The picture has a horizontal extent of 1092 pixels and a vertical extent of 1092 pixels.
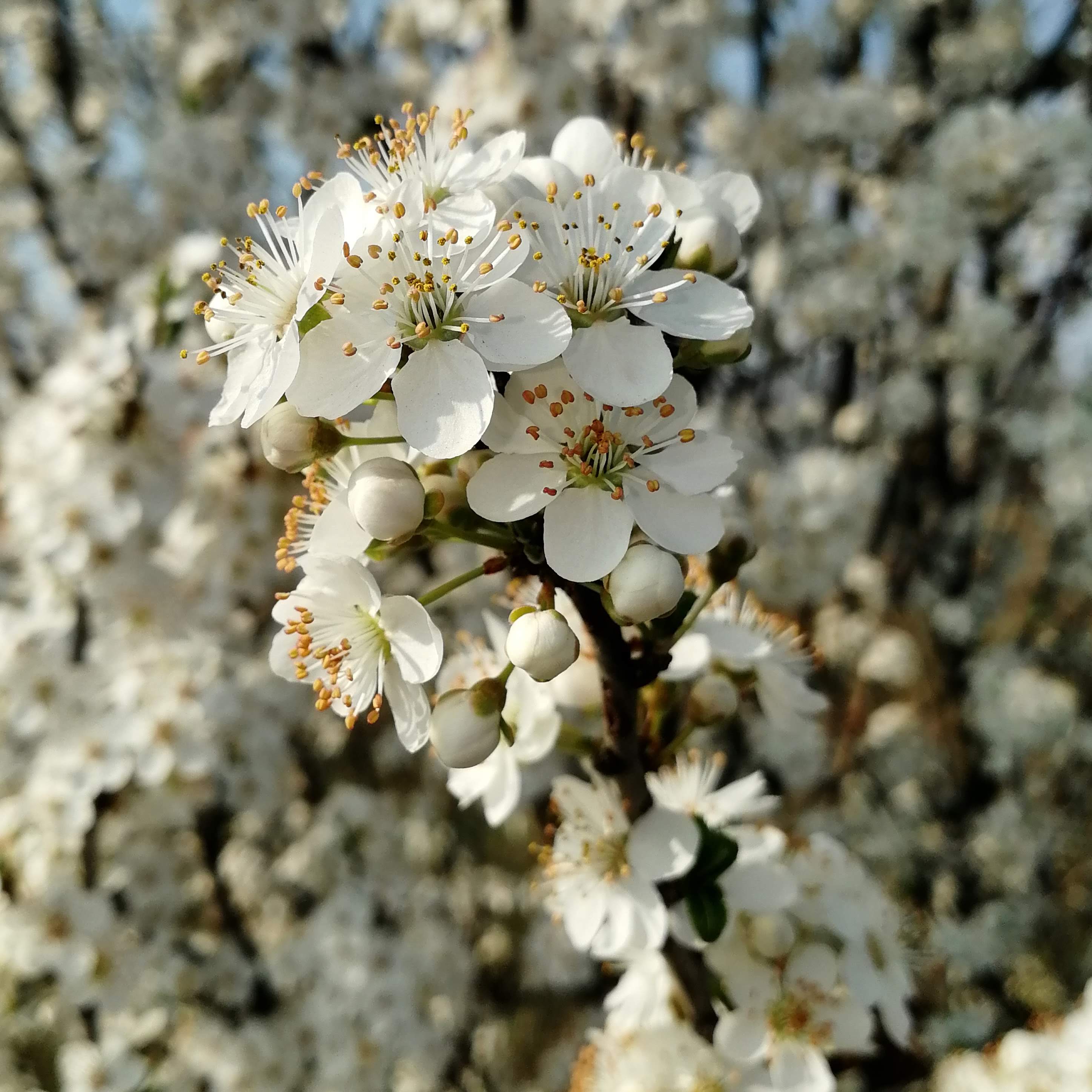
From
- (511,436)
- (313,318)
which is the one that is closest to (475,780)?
(511,436)

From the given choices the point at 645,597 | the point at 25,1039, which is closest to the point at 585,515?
the point at 645,597

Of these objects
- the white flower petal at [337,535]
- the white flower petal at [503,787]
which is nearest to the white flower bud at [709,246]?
the white flower petal at [337,535]

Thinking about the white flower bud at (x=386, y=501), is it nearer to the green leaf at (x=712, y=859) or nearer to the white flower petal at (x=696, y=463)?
the white flower petal at (x=696, y=463)

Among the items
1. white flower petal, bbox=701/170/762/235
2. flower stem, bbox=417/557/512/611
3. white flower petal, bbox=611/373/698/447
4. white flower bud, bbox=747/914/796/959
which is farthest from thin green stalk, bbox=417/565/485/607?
white flower bud, bbox=747/914/796/959

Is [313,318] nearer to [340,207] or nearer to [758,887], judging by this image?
[340,207]

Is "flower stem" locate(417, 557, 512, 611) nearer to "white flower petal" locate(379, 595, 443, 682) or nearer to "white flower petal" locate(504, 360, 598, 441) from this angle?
"white flower petal" locate(379, 595, 443, 682)

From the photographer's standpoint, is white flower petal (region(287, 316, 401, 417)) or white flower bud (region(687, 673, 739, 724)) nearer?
white flower petal (region(287, 316, 401, 417))

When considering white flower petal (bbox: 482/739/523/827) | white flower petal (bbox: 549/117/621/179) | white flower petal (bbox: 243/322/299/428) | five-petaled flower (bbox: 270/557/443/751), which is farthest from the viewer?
white flower petal (bbox: 482/739/523/827)
